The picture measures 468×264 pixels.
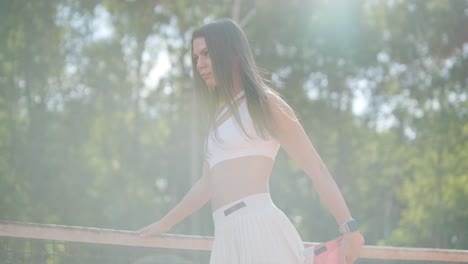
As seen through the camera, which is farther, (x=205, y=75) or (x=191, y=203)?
(x=191, y=203)

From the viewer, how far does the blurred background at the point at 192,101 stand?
28766 millimetres

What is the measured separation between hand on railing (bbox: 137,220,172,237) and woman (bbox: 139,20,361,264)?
0.59m

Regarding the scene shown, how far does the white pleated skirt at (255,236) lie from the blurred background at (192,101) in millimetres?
21896

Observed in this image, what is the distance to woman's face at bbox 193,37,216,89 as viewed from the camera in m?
3.45

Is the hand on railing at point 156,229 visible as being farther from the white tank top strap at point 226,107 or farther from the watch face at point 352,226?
the watch face at point 352,226

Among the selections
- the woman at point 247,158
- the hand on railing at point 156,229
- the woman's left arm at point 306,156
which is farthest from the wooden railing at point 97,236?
the woman's left arm at point 306,156

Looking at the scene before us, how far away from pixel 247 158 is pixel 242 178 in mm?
86

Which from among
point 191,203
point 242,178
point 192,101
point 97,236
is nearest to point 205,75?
point 242,178

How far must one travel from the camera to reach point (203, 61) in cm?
346

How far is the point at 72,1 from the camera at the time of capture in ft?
97.9

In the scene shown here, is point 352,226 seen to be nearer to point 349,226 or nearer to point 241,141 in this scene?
point 349,226

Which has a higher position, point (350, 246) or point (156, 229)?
point (350, 246)

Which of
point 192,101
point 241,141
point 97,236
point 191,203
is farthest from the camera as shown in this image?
point 192,101

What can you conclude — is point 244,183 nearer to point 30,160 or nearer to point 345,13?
point 30,160
